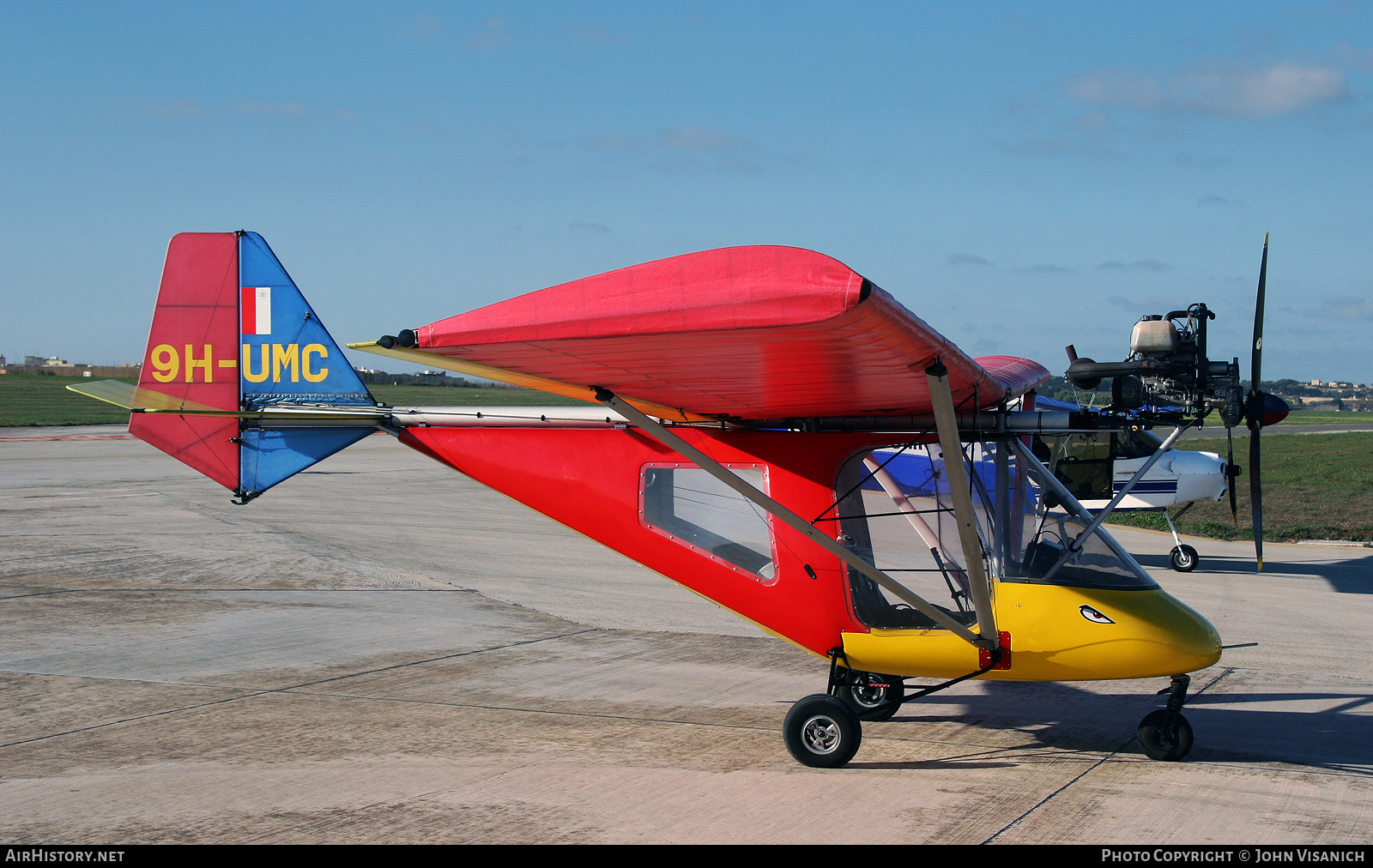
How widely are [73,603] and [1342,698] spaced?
448 inches

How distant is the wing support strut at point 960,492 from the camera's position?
14.4ft

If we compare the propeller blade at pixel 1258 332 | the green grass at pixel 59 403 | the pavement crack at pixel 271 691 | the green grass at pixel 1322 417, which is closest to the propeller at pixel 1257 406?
the propeller blade at pixel 1258 332

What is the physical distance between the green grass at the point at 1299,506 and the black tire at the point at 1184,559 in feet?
3.69

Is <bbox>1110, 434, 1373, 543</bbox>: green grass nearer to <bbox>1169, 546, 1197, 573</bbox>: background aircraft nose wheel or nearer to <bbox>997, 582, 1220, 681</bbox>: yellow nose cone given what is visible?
<bbox>1169, 546, 1197, 573</bbox>: background aircraft nose wheel

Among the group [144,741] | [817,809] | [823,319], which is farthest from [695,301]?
[144,741]

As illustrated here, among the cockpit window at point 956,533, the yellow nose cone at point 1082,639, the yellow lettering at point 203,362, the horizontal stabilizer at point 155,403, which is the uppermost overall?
the yellow lettering at point 203,362

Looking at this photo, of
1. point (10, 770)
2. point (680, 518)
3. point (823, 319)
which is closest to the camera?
point (823, 319)

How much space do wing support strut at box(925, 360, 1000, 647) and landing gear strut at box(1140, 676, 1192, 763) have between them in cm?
121

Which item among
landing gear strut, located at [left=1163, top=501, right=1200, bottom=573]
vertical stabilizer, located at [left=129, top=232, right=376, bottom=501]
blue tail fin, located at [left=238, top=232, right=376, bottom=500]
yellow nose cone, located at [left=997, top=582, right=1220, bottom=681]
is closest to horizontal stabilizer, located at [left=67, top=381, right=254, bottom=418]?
vertical stabilizer, located at [left=129, top=232, right=376, bottom=501]

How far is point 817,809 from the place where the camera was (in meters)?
5.11

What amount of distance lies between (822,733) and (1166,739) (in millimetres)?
2080

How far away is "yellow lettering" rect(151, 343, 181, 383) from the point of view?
293 inches

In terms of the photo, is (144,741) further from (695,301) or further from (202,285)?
(695,301)

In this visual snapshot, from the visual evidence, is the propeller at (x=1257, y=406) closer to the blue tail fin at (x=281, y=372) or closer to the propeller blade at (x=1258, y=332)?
the propeller blade at (x=1258, y=332)
